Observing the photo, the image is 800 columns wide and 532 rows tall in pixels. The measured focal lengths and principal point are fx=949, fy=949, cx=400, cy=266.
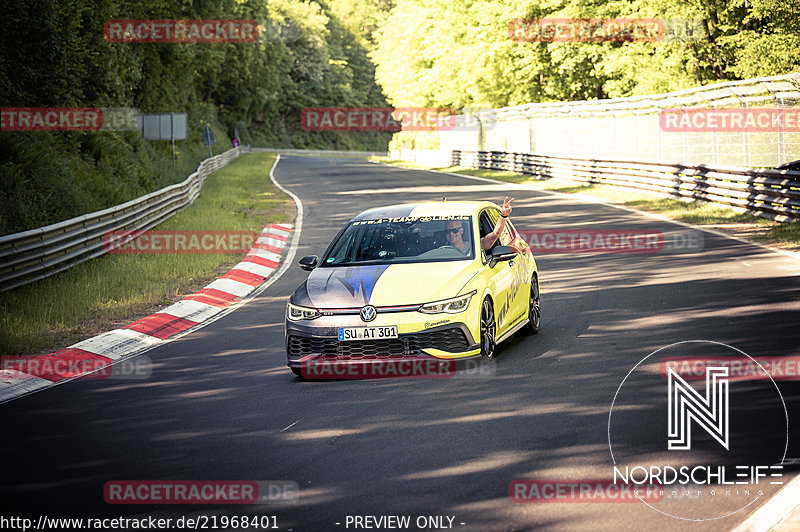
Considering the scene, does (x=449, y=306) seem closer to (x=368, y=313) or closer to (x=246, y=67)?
(x=368, y=313)

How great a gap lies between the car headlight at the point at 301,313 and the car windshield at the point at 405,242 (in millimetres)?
949

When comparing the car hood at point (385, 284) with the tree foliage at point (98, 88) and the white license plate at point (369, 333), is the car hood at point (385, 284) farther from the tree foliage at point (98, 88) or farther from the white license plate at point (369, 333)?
the tree foliage at point (98, 88)

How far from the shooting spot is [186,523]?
532 centimetres

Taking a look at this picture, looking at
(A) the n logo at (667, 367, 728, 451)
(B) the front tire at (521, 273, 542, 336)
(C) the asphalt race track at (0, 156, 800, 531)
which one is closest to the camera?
(C) the asphalt race track at (0, 156, 800, 531)

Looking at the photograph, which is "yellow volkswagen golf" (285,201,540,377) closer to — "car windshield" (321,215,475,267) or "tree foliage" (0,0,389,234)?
"car windshield" (321,215,475,267)

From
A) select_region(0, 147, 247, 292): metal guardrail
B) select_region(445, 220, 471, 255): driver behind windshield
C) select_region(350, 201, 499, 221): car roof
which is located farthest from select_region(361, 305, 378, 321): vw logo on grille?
select_region(0, 147, 247, 292): metal guardrail

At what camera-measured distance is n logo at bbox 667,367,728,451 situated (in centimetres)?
646

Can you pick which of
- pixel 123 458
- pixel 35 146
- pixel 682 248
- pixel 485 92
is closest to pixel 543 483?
pixel 123 458

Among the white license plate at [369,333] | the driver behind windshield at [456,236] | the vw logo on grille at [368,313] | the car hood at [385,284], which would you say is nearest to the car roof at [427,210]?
the driver behind windshield at [456,236]

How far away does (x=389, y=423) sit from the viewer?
23.6 feet

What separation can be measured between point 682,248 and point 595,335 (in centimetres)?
821

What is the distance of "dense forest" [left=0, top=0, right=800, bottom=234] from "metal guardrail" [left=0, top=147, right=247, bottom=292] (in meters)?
0.98

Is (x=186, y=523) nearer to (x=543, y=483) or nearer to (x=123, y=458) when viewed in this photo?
(x=123, y=458)

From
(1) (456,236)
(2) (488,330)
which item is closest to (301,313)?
(2) (488,330)
